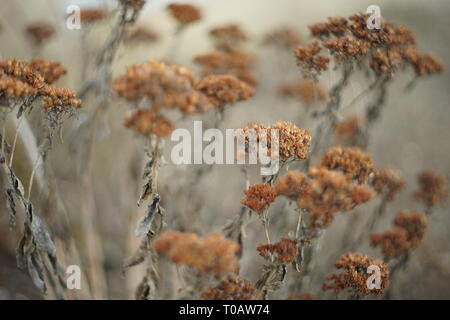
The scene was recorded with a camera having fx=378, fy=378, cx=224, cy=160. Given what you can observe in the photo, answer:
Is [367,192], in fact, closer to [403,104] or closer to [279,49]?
[279,49]

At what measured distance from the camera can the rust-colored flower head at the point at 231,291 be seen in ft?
5.72

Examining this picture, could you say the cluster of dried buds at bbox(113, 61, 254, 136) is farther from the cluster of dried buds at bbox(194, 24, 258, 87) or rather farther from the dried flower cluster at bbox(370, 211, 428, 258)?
the dried flower cluster at bbox(370, 211, 428, 258)

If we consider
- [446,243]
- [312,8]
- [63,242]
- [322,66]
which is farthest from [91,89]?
[312,8]

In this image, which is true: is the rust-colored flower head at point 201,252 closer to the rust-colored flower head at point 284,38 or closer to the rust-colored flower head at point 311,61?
the rust-colored flower head at point 311,61

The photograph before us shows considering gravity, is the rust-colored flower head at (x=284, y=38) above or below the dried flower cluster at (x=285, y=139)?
above

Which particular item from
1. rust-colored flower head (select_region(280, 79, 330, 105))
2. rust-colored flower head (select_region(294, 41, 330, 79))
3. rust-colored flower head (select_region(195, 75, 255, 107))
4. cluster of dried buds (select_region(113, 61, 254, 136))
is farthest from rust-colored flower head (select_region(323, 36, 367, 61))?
rust-colored flower head (select_region(280, 79, 330, 105))

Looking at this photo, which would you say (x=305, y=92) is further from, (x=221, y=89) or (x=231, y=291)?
(x=231, y=291)

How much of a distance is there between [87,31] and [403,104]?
636 cm

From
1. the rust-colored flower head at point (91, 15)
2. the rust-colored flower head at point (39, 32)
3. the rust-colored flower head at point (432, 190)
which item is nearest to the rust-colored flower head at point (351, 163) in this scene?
the rust-colored flower head at point (432, 190)

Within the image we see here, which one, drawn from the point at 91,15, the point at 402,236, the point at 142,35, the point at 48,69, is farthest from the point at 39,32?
the point at 402,236

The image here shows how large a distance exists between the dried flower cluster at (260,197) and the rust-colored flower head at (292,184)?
4 cm

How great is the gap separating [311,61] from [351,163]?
0.70 m

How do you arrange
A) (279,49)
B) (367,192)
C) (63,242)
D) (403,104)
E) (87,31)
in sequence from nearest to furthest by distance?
(367,192) → (63,242) → (87,31) → (279,49) → (403,104)

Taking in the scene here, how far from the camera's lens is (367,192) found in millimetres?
1696
